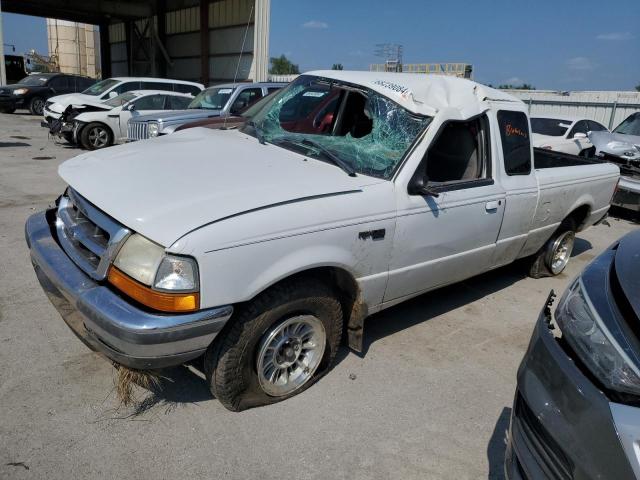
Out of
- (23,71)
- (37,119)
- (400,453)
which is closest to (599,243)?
(400,453)

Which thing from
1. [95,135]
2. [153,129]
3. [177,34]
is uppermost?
[177,34]

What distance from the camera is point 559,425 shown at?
1.76 m

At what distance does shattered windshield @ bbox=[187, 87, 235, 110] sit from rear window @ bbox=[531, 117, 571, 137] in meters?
7.27

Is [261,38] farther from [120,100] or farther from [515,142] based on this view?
[515,142]

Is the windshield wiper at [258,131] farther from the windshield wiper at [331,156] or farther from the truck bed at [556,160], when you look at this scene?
the truck bed at [556,160]

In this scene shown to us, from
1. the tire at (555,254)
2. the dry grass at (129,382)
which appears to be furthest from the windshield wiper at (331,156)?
the tire at (555,254)

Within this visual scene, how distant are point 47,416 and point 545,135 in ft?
38.3

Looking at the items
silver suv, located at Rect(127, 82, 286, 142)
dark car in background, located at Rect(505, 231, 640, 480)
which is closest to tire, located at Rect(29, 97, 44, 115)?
silver suv, located at Rect(127, 82, 286, 142)

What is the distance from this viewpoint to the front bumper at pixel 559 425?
5.13 ft

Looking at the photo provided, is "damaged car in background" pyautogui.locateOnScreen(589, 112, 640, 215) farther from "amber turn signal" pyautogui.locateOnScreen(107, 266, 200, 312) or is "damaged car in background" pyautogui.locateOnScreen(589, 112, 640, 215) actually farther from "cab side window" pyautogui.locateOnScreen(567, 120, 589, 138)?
"amber turn signal" pyautogui.locateOnScreen(107, 266, 200, 312)

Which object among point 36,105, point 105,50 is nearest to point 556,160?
point 36,105

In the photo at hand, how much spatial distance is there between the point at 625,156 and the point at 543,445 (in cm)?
850

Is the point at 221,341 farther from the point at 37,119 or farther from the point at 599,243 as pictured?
the point at 37,119

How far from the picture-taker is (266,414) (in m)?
2.91
